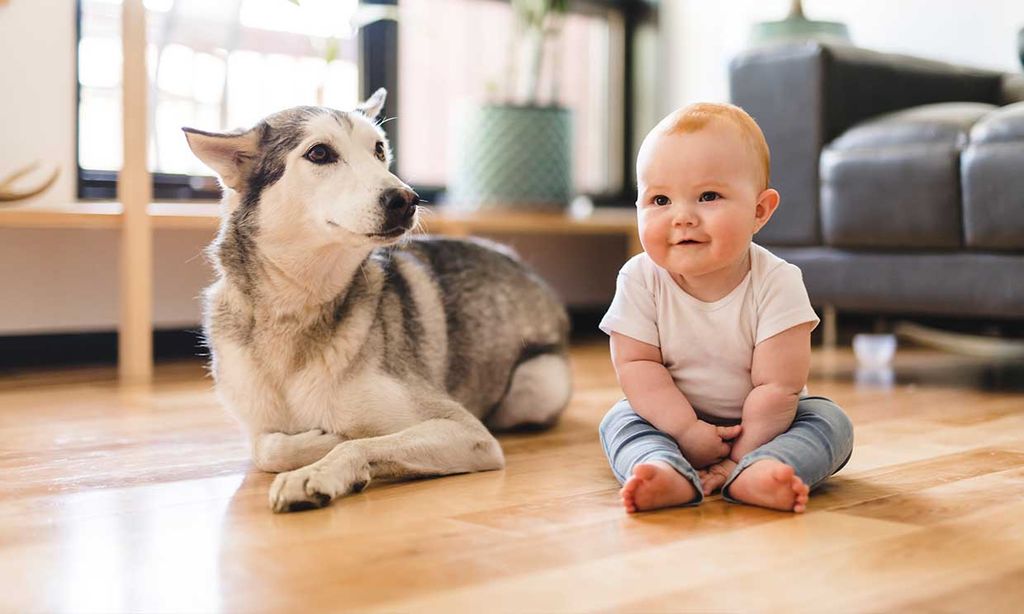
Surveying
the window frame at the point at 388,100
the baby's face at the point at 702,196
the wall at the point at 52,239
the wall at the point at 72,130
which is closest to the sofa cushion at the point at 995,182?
the wall at the point at 72,130

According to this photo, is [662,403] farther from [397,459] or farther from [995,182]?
[995,182]

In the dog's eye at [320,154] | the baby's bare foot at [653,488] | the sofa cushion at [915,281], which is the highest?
the dog's eye at [320,154]

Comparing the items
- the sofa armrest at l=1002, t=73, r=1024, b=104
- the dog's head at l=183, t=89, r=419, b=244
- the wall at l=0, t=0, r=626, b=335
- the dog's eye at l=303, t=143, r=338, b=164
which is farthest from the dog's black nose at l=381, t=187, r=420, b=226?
the sofa armrest at l=1002, t=73, r=1024, b=104

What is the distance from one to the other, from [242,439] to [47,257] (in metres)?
1.60

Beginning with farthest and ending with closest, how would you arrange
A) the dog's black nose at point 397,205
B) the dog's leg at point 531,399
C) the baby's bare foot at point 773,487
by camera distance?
1. the dog's leg at point 531,399
2. the dog's black nose at point 397,205
3. the baby's bare foot at point 773,487

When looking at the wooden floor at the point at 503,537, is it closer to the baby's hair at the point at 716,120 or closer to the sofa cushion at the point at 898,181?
the baby's hair at the point at 716,120

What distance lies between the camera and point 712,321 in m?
1.57

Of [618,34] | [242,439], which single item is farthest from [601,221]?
[242,439]

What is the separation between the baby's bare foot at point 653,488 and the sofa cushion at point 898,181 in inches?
60.1

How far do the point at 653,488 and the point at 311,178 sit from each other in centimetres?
74

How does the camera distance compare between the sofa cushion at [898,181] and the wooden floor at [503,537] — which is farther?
the sofa cushion at [898,181]

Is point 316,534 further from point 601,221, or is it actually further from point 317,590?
point 601,221

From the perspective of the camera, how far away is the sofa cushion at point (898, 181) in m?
2.62

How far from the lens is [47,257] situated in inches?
129
